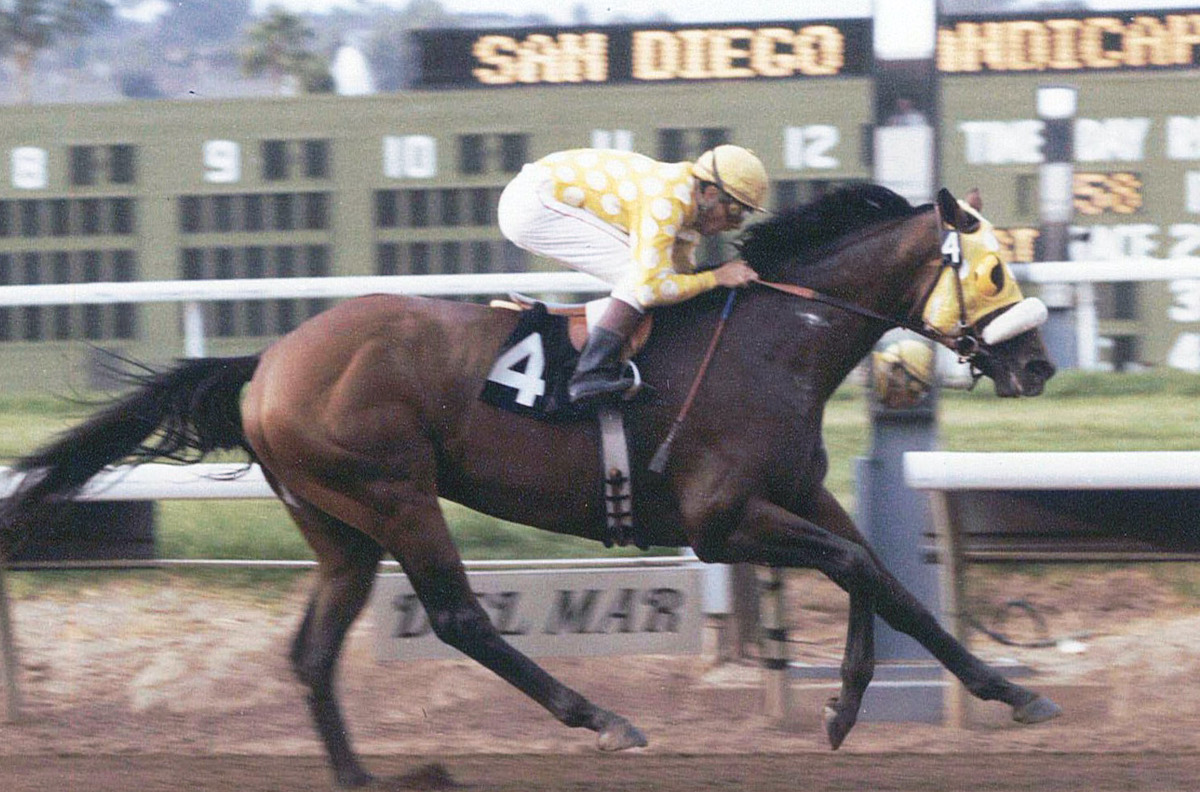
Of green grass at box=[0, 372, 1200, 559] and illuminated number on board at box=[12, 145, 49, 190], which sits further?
illuminated number on board at box=[12, 145, 49, 190]

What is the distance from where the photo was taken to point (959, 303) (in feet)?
13.8

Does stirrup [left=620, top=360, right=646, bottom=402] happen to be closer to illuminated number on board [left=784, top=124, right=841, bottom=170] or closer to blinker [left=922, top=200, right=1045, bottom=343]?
blinker [left=922, top=200, right=1045, bottom=343]

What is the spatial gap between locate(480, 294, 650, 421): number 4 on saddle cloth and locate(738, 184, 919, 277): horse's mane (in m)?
0.40

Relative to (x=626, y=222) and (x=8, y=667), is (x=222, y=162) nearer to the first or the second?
(x=8, y=667)

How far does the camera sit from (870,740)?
4.61 m

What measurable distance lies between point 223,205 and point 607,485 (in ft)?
15.1

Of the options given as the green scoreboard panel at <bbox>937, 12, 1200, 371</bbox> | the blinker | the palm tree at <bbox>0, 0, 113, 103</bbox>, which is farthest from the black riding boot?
the palm tree at <bbox>0, 0, 113, 103</bbox>

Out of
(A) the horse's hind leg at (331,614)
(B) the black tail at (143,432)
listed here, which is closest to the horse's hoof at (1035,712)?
(A) the horse's hind leg at (331,614)

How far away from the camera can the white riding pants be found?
4324 mm

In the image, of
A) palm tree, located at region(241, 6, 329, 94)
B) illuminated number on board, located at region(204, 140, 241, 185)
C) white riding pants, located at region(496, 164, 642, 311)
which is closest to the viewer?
white riding pants, located at region(496, 164, 642, 311)

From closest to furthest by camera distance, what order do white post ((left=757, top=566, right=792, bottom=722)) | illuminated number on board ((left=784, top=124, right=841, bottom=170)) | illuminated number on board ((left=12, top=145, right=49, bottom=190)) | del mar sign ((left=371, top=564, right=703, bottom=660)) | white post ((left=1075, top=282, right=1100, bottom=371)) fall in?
Answer: white post ((left=757, top=566, right=792, bottom=722)) < del mar sign ((left=371, top=564, right=703, bottom=660)) < white post ((left=1075, top=282, right=1100, bottom=371)) < illuminated number on board ((left=784, top=124, right=841, bottom=170)) < illuminated number on board ((left=12, top=145, right=49, bottom=190))

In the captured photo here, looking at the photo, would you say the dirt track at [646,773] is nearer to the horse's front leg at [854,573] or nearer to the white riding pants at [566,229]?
the horse's front leg at [854,573]

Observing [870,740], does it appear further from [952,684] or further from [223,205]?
[223,205]

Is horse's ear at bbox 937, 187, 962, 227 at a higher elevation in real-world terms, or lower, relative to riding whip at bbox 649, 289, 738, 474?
higher
